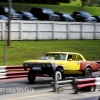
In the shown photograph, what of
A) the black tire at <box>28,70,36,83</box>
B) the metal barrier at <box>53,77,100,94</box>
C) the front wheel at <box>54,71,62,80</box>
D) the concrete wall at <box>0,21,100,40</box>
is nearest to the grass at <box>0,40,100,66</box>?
the concrete wall at <box>0,21,100,40</box>

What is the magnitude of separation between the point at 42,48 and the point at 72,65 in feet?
49.2

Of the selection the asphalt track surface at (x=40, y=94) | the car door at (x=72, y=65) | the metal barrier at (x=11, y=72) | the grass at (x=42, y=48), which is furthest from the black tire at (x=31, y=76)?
the grass at (x=42, y=48)

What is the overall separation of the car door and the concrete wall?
47.7 ft

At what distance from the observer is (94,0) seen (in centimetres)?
8925

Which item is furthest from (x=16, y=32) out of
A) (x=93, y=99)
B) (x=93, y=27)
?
(x=93, y=99)

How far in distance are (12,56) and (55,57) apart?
37.1ft

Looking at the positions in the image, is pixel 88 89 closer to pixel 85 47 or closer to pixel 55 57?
pixel 55 57

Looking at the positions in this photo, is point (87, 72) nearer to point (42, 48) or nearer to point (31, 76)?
point (31, 76)

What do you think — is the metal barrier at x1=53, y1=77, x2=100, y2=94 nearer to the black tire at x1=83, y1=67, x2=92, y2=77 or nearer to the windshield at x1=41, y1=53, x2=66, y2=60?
the windshield at x1=41, y1=53, x2=66, y2=60

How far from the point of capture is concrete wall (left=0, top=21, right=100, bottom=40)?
123 ft

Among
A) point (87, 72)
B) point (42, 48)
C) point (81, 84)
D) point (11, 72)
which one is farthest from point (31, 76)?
point (42, 48)

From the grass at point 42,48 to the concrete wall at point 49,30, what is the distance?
98 centimetres

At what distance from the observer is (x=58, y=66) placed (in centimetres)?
1955

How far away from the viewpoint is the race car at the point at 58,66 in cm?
1912
